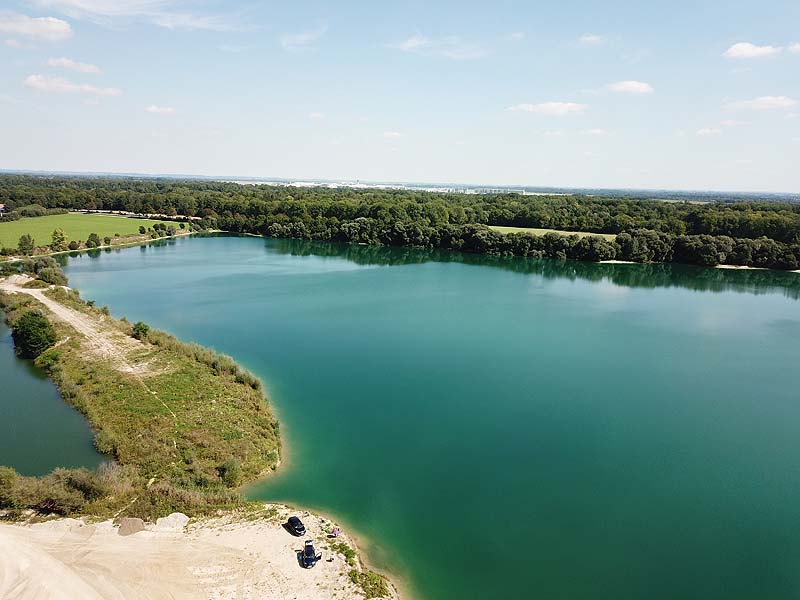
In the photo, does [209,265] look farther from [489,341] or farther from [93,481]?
[93,481]

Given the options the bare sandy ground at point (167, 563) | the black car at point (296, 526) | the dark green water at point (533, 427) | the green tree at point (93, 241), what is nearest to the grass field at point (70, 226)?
the green tree at point (93, 241)

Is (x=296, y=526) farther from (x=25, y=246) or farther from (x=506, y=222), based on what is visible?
(x=506, y=222)

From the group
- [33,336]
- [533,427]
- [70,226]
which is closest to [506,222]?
[533,427]

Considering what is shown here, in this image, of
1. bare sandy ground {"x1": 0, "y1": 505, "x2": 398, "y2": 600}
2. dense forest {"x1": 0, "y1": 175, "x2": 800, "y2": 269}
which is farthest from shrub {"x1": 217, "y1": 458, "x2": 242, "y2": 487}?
dense forest {"x1": 0, "y1": 175, "x2": 800, "y2": 269}

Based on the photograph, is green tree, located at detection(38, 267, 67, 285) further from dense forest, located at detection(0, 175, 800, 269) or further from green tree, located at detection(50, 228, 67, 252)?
dense forest, located at detection(0, 175, 800, 269)

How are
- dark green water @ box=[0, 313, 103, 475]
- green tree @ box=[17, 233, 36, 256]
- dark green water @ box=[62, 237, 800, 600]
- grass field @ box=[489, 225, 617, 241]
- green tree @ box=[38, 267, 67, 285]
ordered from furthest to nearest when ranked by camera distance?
grass field @ box=[489, 225, 617, 241]
green tree @ box=[17, 233, 36, 256]
green tree @ box=[38, 267, 67, 285]
dark green water @ box=[0, 313, 103, 475]
dark green water @ box=[62, 237, 800, 600]

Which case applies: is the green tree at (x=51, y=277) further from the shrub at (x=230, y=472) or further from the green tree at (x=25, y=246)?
the shrub at (x=230, y=472)

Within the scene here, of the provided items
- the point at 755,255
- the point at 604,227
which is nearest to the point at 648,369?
the point at 755,255

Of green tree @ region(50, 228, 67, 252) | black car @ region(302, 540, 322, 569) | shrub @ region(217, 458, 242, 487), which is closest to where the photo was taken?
black car @ region(302, 540, 322, 569)
